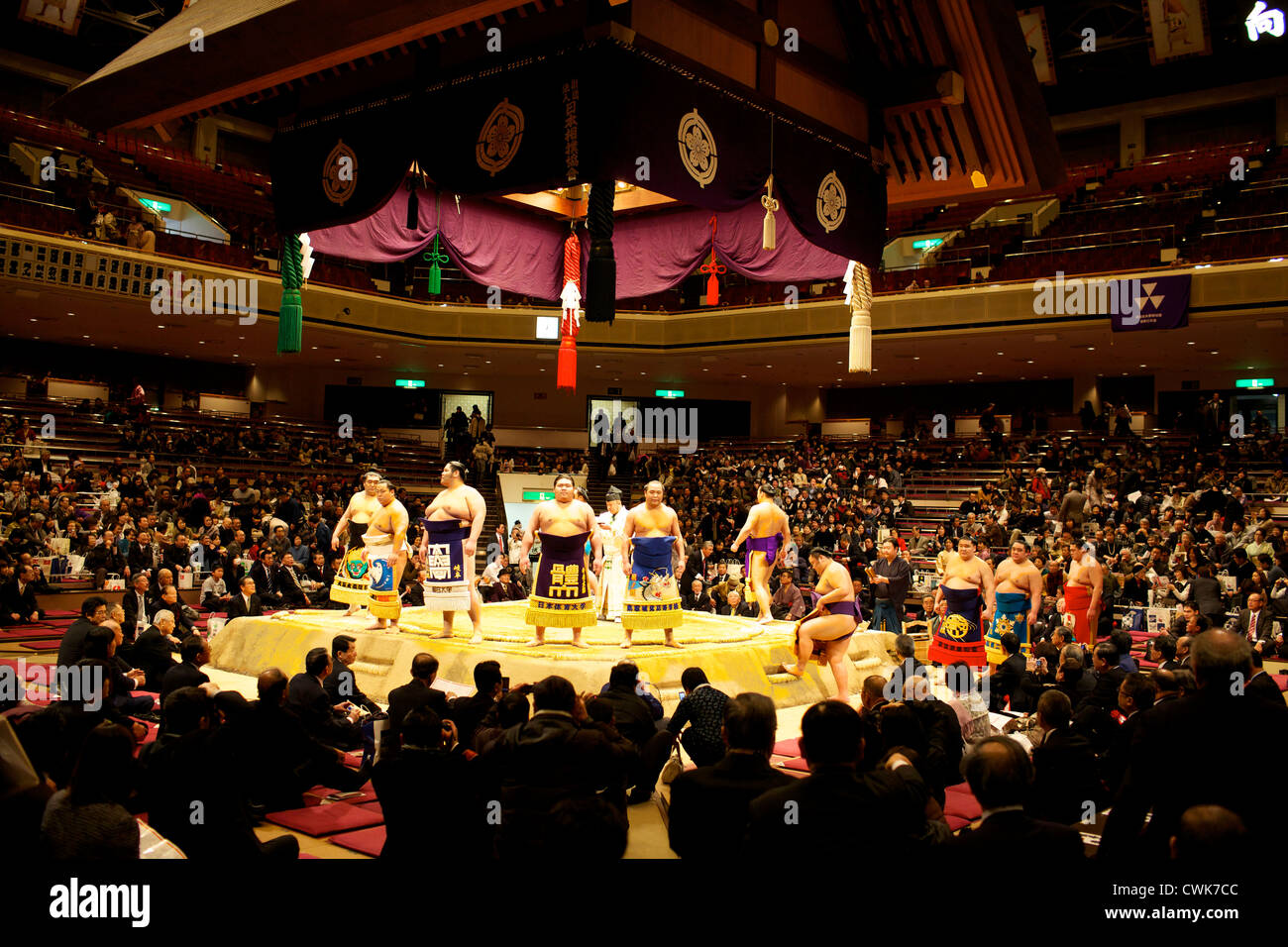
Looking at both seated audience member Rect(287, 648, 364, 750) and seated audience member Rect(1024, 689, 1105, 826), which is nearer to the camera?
seated audience member Rect(1024, 689, 1105, 826)

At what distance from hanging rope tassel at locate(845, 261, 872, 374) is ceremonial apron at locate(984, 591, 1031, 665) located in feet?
5.73

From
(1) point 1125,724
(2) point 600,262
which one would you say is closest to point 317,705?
(2) point 600,262

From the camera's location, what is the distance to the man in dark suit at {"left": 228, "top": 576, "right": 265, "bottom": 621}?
277 inches

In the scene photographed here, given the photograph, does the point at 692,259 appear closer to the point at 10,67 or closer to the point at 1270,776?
the point at 1270,776

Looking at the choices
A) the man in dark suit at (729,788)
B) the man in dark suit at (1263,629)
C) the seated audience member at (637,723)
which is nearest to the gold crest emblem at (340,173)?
the seated audience member at (637,723)

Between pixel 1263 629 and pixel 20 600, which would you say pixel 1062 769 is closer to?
pixel 1263 629

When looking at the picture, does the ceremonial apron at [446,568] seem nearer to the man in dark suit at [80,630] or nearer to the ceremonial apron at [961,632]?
the man in dark suit at [80,630]

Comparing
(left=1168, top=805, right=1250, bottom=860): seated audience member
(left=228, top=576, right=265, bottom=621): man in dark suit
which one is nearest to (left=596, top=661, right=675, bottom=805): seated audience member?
(left=1168, top=805, right=1250, bottom=860): seated audience member

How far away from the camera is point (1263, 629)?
303 inches

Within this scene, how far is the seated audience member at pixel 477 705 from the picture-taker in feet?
10.5

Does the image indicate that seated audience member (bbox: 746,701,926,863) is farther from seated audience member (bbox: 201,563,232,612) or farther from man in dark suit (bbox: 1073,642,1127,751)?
seated audience member (bbox: 201,563,232,612)
